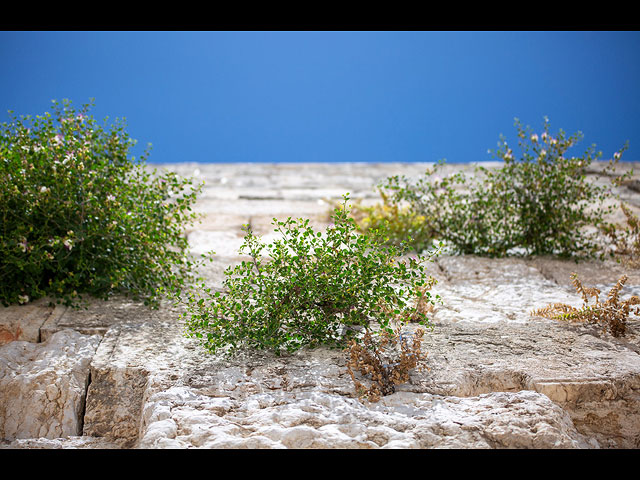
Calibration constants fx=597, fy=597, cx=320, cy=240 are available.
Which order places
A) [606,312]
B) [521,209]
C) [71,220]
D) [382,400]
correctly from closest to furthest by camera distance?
[382,400], [606,312], [71,220], [521,209]

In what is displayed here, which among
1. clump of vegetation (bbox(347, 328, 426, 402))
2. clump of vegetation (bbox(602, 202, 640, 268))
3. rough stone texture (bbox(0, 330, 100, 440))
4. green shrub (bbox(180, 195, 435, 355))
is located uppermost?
clump of vegetation (bbox(602, 202, 640, 268))

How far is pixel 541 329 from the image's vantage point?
2475mm

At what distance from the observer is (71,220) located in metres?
2.68

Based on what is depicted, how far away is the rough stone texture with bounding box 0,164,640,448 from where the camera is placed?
1.71 m

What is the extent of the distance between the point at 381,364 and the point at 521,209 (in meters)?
2.03

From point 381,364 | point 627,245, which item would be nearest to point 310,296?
point 381,364

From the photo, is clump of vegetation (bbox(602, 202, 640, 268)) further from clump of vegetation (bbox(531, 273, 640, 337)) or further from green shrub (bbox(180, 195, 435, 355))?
green shrub (bbox(180, 195, 435, 355))

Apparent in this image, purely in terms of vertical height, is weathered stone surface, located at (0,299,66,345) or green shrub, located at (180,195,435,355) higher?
green shrub, located at (180,195,435,355)

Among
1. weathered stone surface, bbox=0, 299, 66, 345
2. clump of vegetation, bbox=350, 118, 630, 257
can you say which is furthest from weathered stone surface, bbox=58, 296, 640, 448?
clump of vegetation, bbox=350, 118, 630, 257

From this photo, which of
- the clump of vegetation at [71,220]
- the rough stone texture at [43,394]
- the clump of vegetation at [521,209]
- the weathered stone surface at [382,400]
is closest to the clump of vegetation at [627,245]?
the clump of vegetation at [521,209]

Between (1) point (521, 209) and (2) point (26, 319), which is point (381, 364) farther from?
(1) point (521, 209)
